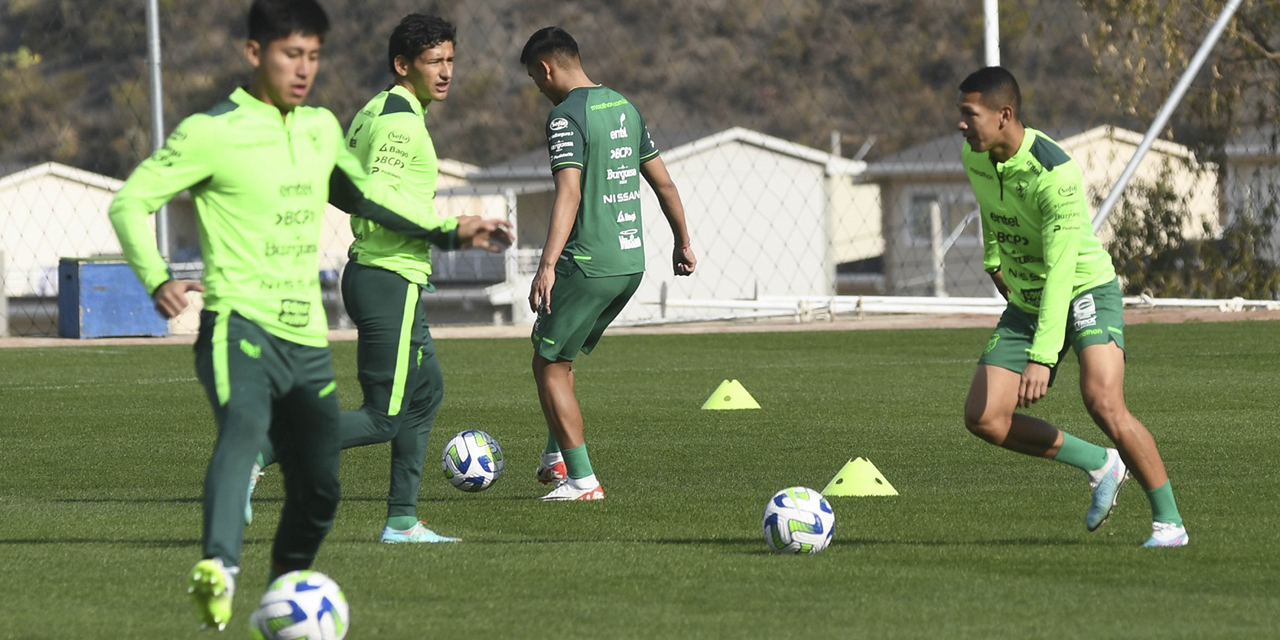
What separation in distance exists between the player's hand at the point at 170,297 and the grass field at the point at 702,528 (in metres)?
0.95

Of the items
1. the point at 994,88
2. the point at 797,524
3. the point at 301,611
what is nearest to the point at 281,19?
the point at 301,611

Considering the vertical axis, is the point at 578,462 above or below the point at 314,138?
below

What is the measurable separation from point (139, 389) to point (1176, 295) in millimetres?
15695

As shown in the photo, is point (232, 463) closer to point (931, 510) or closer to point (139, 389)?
point (931, 510)

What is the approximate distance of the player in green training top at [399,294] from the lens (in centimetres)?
719

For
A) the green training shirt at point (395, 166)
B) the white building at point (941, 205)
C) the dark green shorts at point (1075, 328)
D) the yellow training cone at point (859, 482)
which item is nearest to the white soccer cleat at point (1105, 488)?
the dark green shorts at point (1075, 328)

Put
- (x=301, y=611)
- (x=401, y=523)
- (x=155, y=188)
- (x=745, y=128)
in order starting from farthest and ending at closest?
(x=745, y=128) → (x=401, y=523) → (x=155, y=188) → (x=301, y=611)

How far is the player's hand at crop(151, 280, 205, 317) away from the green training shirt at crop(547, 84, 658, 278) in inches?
137

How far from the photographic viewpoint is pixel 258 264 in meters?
5.28

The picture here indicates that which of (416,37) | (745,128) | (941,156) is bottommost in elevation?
(416,37)

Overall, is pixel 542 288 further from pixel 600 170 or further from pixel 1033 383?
pixel 1033 383

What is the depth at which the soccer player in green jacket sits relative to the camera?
17.0 ft

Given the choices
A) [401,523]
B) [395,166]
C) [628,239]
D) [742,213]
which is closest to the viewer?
[401,523]

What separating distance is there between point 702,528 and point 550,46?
2365mm
